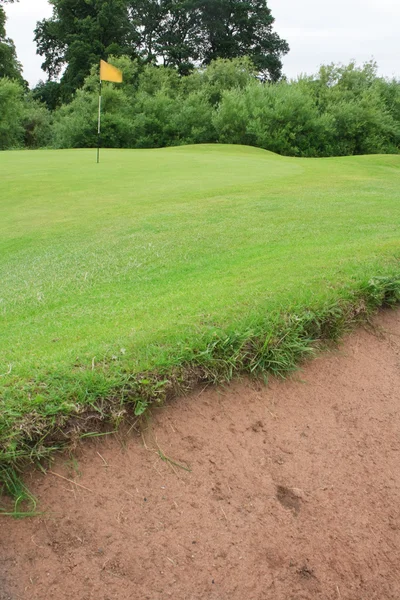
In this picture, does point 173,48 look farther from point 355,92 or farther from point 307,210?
point 307,210

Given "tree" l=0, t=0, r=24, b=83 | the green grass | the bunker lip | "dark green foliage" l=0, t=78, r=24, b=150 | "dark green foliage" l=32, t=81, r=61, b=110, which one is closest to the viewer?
the bunker lip

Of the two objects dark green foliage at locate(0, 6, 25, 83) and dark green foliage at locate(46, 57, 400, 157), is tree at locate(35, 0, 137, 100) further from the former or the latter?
dark green foliage at locate(46, 57, 400, 157)

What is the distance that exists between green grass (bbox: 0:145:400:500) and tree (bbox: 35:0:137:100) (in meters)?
38.2

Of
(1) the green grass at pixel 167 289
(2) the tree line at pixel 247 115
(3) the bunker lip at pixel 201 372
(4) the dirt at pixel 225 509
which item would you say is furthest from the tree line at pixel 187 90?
(4) the dirt at pixel 225 509

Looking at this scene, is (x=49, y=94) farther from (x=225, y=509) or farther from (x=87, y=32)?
(x=225, y=509)

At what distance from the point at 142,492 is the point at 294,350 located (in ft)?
4.43

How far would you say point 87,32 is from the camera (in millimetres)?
42469

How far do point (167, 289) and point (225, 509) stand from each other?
7.02ft

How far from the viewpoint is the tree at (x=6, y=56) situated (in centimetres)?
3991

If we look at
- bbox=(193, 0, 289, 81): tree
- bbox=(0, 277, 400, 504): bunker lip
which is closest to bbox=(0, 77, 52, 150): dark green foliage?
bbox=(193, 0, 289, 81): tree

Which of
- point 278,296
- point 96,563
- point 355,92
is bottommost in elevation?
point 96,563

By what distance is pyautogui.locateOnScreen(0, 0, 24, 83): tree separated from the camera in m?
39.9

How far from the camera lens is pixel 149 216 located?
23.2 ft

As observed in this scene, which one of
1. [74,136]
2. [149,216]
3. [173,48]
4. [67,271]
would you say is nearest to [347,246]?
[67,271]
